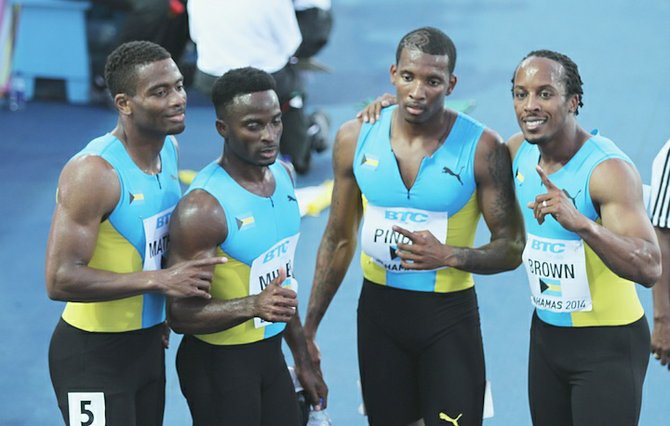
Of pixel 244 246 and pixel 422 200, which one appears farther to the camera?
pixel 422 200

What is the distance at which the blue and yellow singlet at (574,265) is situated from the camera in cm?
412

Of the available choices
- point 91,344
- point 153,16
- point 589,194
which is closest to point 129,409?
point 91,344

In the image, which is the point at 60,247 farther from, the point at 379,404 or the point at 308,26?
the point at 308,26

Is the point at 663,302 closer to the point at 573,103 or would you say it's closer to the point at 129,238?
the point at 573,103

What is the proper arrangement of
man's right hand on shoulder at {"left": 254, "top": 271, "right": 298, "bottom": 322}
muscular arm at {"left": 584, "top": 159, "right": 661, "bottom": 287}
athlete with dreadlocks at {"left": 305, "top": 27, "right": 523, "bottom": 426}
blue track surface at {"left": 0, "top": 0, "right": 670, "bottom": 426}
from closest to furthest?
muscular arm at {"left": 584, "top": 159, "right": 661, "bottom": 287} → man's right hand on shoulder at {"left": 254, "top": 271, "right": 298, "bottom": 322} → athlete with dreadlocks at {"left": 305, "top": 27, "right": 523, "bottom": 426} → blue track surface at {"left": 0, "top": 0, "right": 670, "bottom": 426}

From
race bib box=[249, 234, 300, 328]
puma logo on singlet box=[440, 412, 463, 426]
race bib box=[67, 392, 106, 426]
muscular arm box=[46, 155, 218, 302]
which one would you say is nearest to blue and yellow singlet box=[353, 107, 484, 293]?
race bib box=[249, 234, 300, 328]

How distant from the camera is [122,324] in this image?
421cm

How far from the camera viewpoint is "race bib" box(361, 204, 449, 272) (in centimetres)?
454

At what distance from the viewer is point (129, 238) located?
4.12 meters

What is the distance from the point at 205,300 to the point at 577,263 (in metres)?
1.41

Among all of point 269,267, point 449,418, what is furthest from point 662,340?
point 269,267

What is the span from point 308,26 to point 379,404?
17.2ft

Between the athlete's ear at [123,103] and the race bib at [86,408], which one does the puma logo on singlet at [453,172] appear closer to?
the athlete's ear at [123,103]

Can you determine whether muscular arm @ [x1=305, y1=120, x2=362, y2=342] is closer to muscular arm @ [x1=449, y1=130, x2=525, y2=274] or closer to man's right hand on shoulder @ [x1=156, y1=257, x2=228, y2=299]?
muscular arm @ [x1=449, y1=130, x2=525, y2=274]
